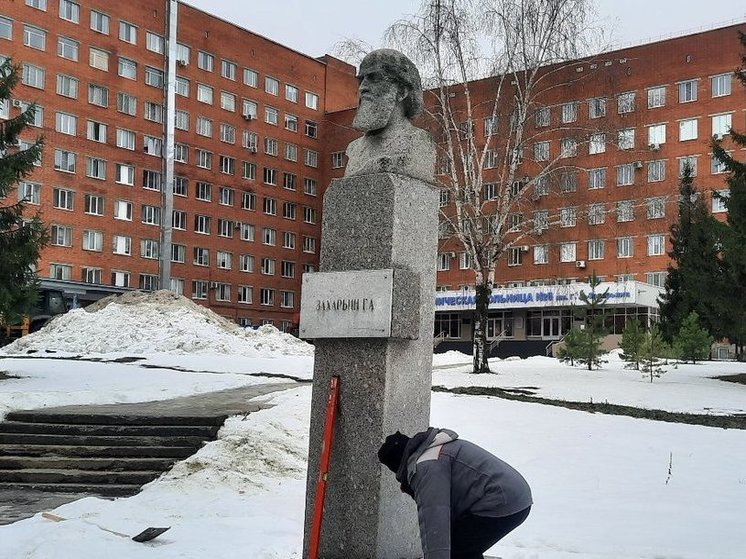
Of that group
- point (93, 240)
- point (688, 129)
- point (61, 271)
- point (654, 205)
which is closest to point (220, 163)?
point (93, 240)

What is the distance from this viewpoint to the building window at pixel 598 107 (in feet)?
75.3

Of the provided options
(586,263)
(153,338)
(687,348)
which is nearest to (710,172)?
(586,263)

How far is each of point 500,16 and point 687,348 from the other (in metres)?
12.8

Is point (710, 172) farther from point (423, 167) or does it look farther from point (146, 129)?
point (423, 167)

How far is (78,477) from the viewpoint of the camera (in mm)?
9117

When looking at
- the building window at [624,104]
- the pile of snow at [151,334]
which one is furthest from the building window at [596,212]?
the pile of snow at [151,334]

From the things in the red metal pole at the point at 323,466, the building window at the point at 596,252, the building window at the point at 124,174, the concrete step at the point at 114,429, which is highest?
the building window at the point at 124,174

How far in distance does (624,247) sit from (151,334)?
34286mm

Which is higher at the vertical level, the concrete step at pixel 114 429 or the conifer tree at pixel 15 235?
the conifer tree at pixel 15 235

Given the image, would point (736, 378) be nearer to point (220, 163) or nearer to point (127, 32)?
point (220, 163)

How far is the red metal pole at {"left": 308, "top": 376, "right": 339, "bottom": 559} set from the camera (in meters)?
4.61

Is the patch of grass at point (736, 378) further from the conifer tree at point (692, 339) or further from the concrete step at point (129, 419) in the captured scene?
the concrete step at point (129, 419)

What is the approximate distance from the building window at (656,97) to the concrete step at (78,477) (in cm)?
4854

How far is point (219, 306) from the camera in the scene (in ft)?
189
